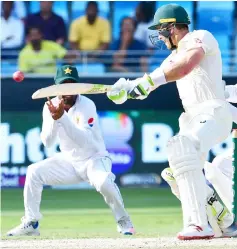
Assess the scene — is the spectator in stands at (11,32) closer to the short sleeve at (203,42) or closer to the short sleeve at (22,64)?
the short sleeve at (22,64)

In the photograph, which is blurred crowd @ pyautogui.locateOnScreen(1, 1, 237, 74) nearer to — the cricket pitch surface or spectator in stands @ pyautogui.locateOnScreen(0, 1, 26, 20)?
spectator in stands @ pyautogui.locateOnScreen(0, 1, 26, 20)

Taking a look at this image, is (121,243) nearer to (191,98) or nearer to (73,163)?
(191,98)

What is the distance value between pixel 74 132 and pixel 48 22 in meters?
7.38

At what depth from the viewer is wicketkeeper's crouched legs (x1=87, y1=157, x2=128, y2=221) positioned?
9.89 m

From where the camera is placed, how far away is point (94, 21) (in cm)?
1703

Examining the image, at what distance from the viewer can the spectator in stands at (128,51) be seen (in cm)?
1691

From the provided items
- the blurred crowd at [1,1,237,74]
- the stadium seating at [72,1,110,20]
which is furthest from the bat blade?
the stadium seating at [72,1,110,20]

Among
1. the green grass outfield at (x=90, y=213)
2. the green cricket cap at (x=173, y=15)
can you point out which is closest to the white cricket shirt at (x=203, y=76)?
the green cricket cap at (x=173, y=15)

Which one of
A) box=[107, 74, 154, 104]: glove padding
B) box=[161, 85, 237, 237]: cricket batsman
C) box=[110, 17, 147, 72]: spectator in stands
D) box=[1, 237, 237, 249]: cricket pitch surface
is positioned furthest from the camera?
box=[110, 17, 147, 72]: spectator in stands

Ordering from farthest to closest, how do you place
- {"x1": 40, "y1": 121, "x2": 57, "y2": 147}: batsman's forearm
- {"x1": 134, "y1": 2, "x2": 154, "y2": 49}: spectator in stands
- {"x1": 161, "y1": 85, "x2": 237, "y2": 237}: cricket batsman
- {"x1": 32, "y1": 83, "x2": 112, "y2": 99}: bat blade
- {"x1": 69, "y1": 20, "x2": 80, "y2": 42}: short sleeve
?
{"x1": 134, "y1": 2, "x2": 154, "y2": 49}: spectator in stands → {"x1": 69, "y1": 20, "x2": 80, "y2": 42}: short sleeve → {"x1": 40, "y1": 121, "x2": 57, "y2": 147}: batsman's forearm → {"x1": 161, "y1": 85, "x2": 237, "y2": 237}: cricket batsman → {"x1": 32, "y1": 83, "x2": 112, "y2": 99}: bat blade

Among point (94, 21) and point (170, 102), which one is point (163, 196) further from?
point (94, 21)

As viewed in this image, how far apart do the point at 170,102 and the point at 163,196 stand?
1756 millimetres

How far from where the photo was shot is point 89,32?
1711 cm

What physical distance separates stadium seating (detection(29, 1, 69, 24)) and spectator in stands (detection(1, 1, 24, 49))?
368 millimetres
